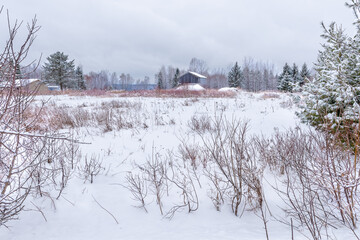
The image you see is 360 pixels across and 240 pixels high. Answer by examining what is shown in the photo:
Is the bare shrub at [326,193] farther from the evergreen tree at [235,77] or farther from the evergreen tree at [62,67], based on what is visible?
the evergreen tree at [235,77]

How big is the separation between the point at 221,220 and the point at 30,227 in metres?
2.53

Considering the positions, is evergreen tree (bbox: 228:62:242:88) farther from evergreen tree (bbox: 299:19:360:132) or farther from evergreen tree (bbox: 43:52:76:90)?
evergreen tree (bbox: 299:19:360:132)

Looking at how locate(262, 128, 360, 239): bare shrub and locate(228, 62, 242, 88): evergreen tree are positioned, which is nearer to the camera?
locate(262, 128, 360, 239): bare shrub

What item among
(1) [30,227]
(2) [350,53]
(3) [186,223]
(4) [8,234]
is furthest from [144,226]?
(2) [350,53]

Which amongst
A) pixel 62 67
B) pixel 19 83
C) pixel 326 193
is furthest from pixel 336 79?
pixel 62 67

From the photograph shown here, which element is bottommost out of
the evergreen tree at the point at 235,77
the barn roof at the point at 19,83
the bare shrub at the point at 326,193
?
the bare shrub at the point at 326,193

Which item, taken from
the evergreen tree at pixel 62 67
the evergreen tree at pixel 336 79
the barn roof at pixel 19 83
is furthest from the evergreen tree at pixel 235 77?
the barn roof at pixel 19 83

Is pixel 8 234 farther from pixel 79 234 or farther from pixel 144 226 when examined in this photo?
pixel 144 226

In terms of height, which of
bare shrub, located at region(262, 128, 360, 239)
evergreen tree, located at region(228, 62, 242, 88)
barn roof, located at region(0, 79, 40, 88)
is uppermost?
evergreen tree, located at region(228, 62, 242, 88)

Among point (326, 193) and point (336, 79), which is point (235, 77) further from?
point (326, 193)

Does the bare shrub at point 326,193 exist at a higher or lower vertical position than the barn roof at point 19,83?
lower

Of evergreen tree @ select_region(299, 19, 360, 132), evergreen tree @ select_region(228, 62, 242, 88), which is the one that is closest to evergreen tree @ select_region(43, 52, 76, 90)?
evergreen tree @ select_region(228, 62, 242, 88)

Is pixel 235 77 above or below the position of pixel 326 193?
above

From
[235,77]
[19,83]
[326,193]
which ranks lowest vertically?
[326,193]
